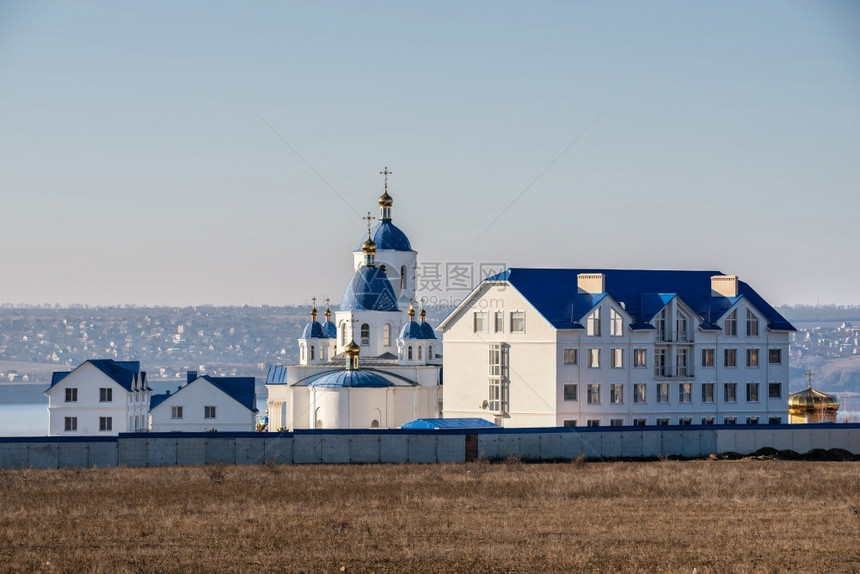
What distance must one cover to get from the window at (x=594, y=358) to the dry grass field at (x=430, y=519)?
40.2 ft

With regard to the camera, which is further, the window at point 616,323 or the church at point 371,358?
the church at point 371,358

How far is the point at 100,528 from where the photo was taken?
31.3 meters

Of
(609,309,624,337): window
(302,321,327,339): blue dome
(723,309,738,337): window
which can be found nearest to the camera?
(609,309,624,337): window

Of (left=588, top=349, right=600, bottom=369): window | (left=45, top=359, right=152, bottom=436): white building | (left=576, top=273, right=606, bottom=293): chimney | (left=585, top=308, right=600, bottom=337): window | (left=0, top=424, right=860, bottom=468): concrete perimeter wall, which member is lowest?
(left=0, top=424, right=860, bottom=468): concrete perimeter wall

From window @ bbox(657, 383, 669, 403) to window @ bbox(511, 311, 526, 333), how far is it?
592 centimetres

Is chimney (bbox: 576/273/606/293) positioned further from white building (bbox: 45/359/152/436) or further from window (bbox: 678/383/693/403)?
white building (bbox: 45/359/152/436)

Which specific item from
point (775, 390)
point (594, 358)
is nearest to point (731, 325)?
point (775, 390)

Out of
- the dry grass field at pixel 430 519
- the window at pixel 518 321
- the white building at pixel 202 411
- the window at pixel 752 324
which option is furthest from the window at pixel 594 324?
the white building at pixel 202 411

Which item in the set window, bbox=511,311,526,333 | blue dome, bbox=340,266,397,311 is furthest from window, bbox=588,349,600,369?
blue dome, bbox=340,266,397,311

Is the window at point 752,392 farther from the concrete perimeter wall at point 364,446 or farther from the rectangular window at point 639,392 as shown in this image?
the concrete perimeter wall at point 364,446

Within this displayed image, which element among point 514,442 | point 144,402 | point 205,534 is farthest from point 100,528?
point 144,402

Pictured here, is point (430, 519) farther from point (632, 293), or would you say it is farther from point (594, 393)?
point (632, 293)

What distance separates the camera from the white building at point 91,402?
268 ft

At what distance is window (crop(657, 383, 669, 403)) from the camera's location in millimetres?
60000
